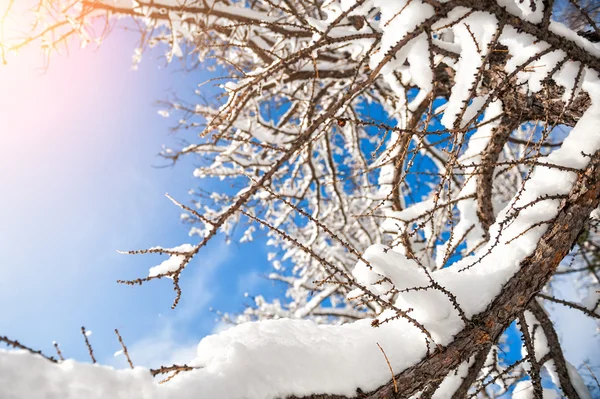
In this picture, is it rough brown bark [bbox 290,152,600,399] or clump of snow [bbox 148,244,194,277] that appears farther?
rough brown bark [bbox 290,152,600,399]

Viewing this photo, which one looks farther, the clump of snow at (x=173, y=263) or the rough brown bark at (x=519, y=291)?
the rough brown bark at (x=519, y=291)

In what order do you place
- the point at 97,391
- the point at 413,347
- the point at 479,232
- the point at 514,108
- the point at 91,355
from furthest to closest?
1. the point at 479,232
2. the point at 514,108
3. the point at 413,347
4. the point at 91,355
5. the point at 97,391

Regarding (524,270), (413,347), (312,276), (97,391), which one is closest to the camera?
(97,391)

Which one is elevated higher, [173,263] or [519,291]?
[173,263]

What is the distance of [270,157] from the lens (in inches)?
192

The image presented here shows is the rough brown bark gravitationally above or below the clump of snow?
below

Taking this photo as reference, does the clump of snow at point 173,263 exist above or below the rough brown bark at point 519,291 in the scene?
above

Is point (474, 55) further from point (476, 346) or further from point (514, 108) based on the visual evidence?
point (476, 346)

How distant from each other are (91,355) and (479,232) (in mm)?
2523

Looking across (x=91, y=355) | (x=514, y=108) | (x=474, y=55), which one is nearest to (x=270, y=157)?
(x=514, y=108)

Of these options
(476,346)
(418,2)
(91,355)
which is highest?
(418,2)

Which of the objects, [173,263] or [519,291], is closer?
[173,263]

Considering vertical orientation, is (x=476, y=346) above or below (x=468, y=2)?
below

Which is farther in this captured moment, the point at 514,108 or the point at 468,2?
the point at 514,108
